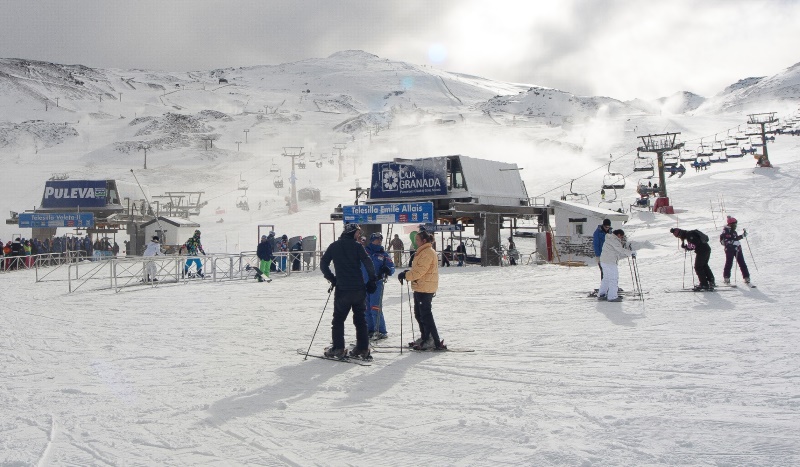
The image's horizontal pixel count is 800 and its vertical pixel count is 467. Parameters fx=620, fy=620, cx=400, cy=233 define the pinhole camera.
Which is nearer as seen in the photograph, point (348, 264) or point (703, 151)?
point (348, 264)

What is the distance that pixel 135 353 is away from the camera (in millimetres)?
7914

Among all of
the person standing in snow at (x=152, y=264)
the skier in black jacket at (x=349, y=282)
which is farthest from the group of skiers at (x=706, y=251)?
the person standing in snow at (x=152, y=264)

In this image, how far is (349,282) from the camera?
724 cm

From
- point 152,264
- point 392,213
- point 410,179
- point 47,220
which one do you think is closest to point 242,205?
point 47,220

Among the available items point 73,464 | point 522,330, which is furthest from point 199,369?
point 522,330

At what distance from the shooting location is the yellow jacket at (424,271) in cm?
773

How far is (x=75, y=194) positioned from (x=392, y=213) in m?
23.3

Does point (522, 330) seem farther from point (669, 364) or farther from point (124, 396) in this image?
point (124, 396)

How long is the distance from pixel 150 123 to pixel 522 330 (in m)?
119

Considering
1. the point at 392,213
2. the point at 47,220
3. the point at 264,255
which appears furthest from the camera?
the point at 47,220

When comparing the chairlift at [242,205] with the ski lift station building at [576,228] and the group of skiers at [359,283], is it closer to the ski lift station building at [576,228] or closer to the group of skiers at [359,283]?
the ski lift station building at [576,228]

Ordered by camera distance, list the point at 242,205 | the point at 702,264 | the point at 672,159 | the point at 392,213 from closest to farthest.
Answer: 1. the point at 702,264
2. the point at 392,213
3. the point at 242,205
4. the point at 672,159

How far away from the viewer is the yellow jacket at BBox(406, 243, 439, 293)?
7732mm

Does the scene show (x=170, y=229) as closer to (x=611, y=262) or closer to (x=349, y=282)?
(x=611, y=262)
